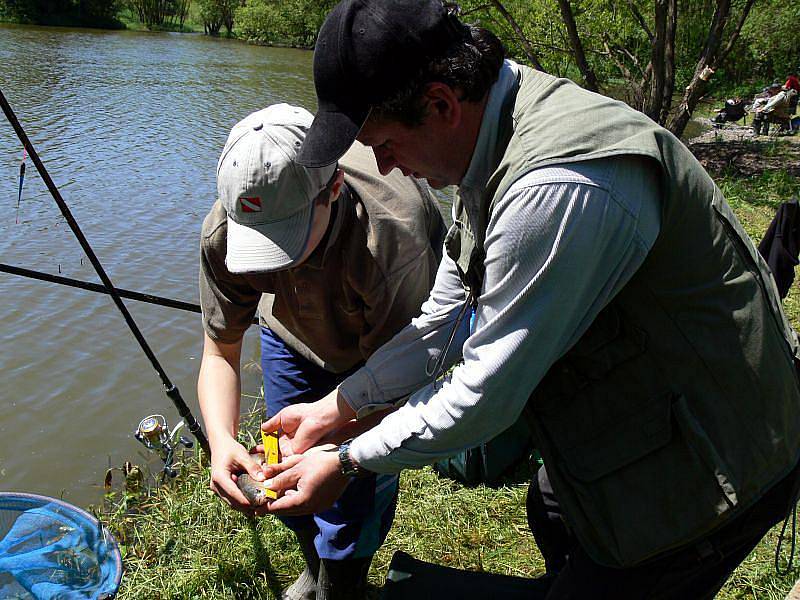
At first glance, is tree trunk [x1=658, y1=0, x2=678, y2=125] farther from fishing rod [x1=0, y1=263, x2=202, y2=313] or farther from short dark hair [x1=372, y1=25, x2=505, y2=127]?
short dark hair [x1=372, y1=25, x2=505, y2=127]

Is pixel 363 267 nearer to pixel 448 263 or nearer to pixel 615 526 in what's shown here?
pixel 448 263

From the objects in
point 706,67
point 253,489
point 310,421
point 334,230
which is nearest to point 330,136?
point 334,230

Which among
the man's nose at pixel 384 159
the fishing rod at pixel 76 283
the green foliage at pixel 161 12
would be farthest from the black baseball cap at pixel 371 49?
the green foliage at pixel 161 12

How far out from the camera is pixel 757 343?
148cm

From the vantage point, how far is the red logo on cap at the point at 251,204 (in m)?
1.96

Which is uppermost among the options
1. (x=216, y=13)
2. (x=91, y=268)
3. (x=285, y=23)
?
(x=91, y=268)

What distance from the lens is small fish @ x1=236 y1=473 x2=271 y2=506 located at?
2.10 m

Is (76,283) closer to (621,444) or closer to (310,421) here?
(310,421)

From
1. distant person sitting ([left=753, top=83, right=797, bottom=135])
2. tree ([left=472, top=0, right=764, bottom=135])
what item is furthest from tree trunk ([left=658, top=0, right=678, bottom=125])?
distant person sitting ([left=753, top=83, right=797, bottom=135])

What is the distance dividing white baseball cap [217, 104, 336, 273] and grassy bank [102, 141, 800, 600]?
59.7 inches

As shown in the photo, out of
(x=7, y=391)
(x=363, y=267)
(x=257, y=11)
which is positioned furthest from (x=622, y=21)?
(x=257, y=11)

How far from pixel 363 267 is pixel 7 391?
423cm

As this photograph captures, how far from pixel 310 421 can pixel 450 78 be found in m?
1.14

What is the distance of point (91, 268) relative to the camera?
706 centimetres
